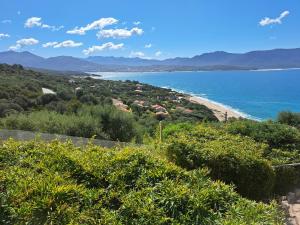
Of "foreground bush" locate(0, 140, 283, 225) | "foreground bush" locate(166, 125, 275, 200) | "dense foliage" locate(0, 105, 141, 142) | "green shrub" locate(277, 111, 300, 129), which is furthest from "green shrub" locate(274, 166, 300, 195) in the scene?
"dense foliage" locate(0, 105, 141, 142)

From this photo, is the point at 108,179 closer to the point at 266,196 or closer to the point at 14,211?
the point at 14,211

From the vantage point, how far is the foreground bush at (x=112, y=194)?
8.29ft

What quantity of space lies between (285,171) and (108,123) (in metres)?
9.11

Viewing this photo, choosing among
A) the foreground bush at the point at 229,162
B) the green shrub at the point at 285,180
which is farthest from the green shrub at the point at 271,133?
the foreground bush at the point at 229,162

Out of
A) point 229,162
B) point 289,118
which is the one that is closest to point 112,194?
point 229,162

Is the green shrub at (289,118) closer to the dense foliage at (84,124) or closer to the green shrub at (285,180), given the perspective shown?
the dense foliage at (84,124)

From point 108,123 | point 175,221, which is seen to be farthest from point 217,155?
point 108,123

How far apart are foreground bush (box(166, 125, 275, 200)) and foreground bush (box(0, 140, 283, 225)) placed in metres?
1.84

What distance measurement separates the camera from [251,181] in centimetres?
550

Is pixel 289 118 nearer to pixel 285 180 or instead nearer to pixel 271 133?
pixel 271 133

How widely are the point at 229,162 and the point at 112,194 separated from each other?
2755mm

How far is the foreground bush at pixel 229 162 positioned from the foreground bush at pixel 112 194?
1.84 metres

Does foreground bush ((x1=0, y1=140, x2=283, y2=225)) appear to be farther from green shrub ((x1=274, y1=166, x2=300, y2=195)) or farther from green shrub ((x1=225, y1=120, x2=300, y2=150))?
green shrub ((x1=225, y1=120, x2=300, y2=150))

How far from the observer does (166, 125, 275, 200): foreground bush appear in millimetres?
5293
